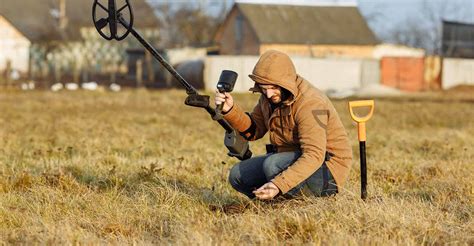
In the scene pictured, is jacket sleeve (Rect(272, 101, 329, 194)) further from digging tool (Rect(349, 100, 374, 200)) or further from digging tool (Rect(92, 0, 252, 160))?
digging tool (Rect(92, 0, 252, 160))

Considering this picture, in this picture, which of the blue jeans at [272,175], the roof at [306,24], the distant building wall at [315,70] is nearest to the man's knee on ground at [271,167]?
the blue jeans at [272,175]

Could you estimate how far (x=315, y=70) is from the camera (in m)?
41.3

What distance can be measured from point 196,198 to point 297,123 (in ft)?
3.84

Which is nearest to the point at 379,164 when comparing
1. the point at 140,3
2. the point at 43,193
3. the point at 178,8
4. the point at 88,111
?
the point at 43,193

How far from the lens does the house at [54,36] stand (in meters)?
53.1

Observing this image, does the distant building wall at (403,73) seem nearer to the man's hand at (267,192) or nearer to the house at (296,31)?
the house at (296,31)

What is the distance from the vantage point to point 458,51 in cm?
5441

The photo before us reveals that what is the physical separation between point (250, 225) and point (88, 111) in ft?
53.0

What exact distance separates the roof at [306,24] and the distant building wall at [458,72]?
22.4 ft

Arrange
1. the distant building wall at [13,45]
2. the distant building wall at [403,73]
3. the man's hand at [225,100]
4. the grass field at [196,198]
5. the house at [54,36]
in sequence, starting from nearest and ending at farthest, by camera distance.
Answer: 1. the grass field at [196,198]
2. the man's hand at [225,100]
3. the distant building wall at [403,73]
4. the house at [54,36]
5. the distant building wall at [13,45]

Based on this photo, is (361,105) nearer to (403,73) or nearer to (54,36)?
(403,73)

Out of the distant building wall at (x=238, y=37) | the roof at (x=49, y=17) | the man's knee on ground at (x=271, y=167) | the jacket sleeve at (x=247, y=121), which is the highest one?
the roof at (x=49, y=17)

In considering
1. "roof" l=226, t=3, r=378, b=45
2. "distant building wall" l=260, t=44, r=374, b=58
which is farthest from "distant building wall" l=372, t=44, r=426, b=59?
"roof" l=226, t=3, r=378, b=45

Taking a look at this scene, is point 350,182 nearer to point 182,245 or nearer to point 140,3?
point 182,245
